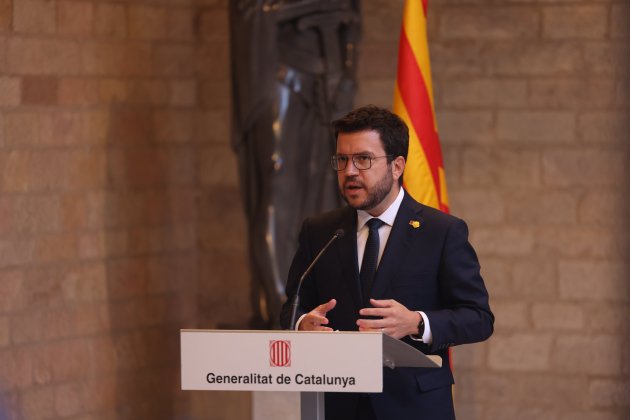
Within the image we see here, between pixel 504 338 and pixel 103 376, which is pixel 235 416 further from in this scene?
pixel 504 338

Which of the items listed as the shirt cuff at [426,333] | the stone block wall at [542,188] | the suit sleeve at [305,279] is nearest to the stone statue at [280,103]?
the stone block wall at [542,188]

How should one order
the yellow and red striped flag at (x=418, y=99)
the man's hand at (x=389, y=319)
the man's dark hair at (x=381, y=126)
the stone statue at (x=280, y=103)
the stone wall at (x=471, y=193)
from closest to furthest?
the man's hand at (x=389, y=319) → the man's dark hair at (x=381, y=126) → the yellow and red striped flag at (x=418, y=99) → the stone statue at (x=280, y=103) → the stone wall at (x=471, y=193)

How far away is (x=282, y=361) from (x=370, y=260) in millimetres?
437

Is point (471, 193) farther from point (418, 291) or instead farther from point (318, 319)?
point (318, 319)

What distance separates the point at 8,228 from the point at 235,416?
1.50 meters

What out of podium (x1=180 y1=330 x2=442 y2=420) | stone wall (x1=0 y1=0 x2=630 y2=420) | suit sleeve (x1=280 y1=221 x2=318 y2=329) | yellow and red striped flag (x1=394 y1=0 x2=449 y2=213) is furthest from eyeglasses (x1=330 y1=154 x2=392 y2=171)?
stone wall (x1=0 y1=0 x2=630 y2=420)

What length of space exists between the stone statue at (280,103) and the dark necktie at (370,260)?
2.10 metres

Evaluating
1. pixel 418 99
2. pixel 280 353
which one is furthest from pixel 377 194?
pixel 418 99

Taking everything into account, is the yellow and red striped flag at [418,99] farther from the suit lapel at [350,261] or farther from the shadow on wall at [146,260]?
the shadow on wall at [146,260]

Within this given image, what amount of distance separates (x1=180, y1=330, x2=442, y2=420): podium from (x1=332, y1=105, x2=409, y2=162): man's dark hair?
49cm

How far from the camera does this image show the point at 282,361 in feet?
6.84

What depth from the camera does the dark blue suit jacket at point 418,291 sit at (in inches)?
93.7

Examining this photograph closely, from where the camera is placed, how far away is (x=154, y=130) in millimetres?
5328

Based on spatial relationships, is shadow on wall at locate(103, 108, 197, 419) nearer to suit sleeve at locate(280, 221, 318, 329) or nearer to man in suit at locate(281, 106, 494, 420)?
suit sleeve at locate(280, 221, 318, 329)
